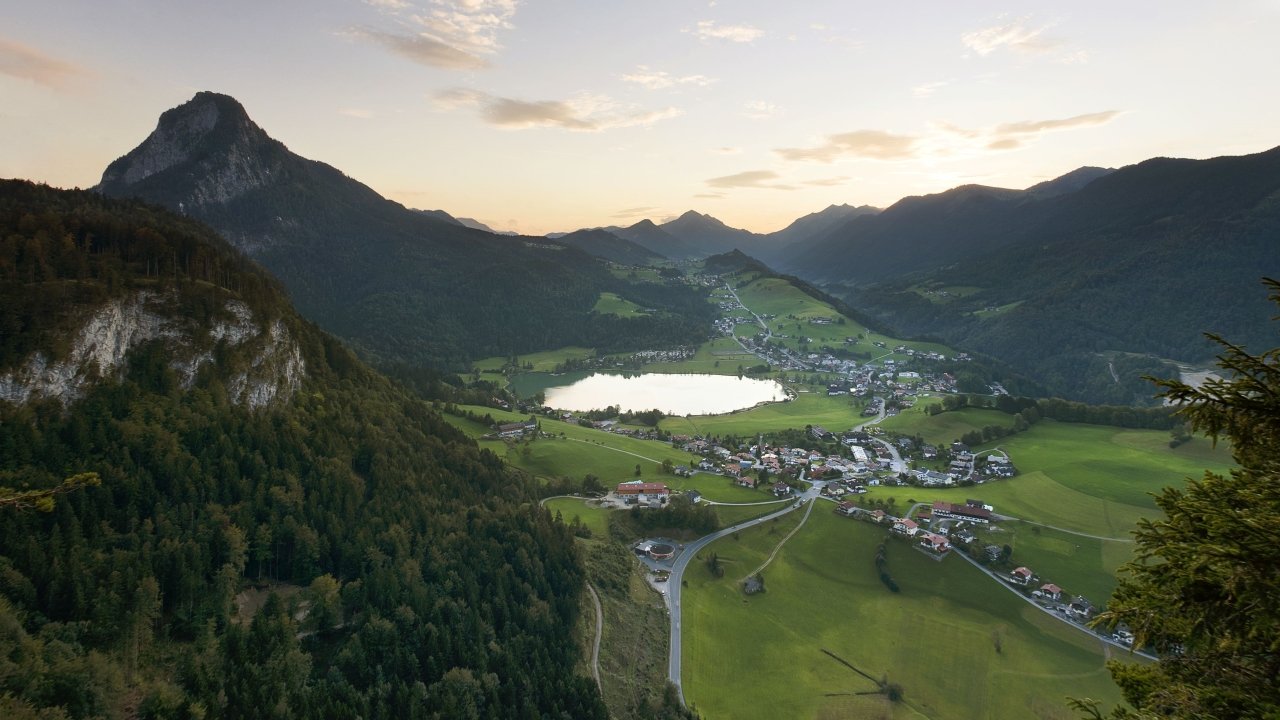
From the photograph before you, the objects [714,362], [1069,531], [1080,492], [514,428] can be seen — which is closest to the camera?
[1069,531]

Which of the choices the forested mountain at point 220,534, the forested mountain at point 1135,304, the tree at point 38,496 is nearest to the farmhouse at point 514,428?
the forested mountain at point 220,534

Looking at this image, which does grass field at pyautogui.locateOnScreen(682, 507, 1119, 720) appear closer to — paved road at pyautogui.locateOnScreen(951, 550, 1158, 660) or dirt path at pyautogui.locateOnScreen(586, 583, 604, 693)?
paved road at pyautogui.locateOnScreen(951, 550, 1158, 660)

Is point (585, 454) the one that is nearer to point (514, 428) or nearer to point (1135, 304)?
point (514, 428)

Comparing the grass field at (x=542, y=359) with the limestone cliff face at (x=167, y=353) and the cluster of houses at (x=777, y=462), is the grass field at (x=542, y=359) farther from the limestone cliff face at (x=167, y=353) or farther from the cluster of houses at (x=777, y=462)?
the limestone cliff face at (x=167, y=353)

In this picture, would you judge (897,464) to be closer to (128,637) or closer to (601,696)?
(601,696)

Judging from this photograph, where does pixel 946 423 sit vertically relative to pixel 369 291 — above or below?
below

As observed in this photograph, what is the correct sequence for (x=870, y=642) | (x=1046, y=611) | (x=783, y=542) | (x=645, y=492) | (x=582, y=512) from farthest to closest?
(x=645, y=492) < (x=582, y=512) < (x=783, y=542) < (x=1046, y=611) < (x=870, y=642)

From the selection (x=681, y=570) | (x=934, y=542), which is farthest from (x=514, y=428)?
(x=934, y=542)
